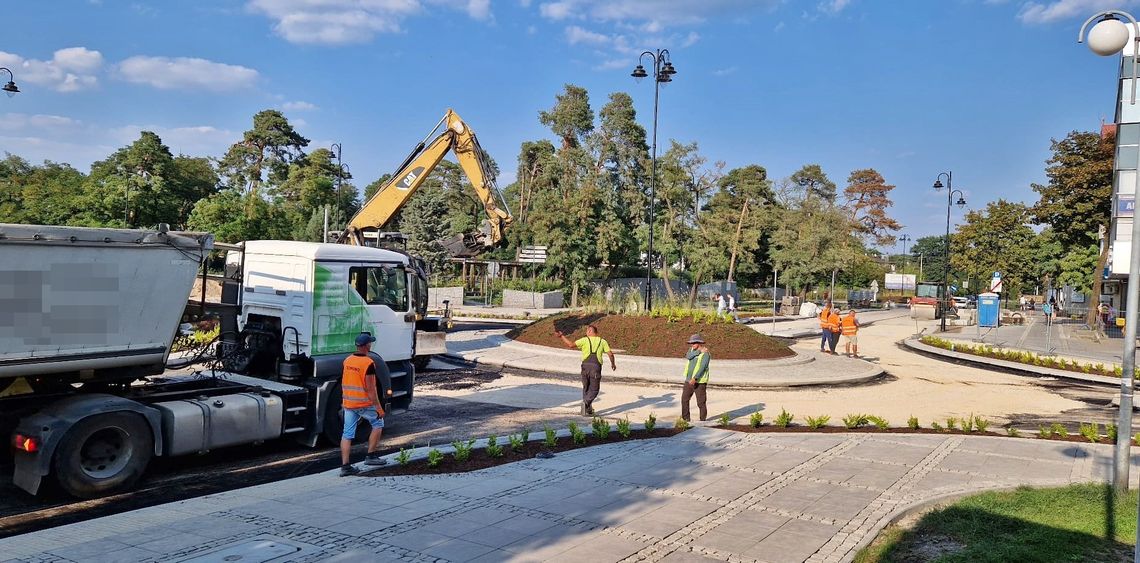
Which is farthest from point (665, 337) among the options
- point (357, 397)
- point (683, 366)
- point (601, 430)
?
point (357, 397)

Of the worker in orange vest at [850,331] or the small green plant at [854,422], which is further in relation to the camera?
the worker in orange vest at [850,331]

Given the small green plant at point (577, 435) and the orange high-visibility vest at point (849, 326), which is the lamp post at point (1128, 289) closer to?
the small green plant at point (577, 435)

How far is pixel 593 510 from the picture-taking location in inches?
278

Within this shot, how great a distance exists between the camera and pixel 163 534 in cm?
609

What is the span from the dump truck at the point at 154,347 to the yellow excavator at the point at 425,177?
9.64m

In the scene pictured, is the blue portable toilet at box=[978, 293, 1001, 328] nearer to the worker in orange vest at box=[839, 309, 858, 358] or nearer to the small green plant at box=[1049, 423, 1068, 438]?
the worker in orange vest at box=[839, 309, 858, 358]

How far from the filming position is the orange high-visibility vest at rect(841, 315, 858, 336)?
2298cm

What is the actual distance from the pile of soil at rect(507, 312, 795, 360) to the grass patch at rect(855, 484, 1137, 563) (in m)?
11.9

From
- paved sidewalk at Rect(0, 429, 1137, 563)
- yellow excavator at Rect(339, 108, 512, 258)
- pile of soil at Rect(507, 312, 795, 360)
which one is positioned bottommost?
paved sidewalk at Rect(0, 429, 1137, 563)

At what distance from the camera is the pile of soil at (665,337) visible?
19.9m

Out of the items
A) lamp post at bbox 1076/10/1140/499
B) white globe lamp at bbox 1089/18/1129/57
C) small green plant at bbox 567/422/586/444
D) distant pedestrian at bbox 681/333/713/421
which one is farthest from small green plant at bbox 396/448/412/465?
white globe lamp at bbox 1089/18/1129/57

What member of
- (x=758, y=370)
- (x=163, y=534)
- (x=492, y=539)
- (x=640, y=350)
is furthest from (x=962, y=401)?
(x=163, y=534)

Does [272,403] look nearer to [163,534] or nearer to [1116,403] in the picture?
[163,534]

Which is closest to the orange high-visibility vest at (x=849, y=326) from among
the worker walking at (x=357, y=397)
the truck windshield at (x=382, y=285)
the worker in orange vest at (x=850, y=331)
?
the worker in orange vest at (x=850, y=331)
